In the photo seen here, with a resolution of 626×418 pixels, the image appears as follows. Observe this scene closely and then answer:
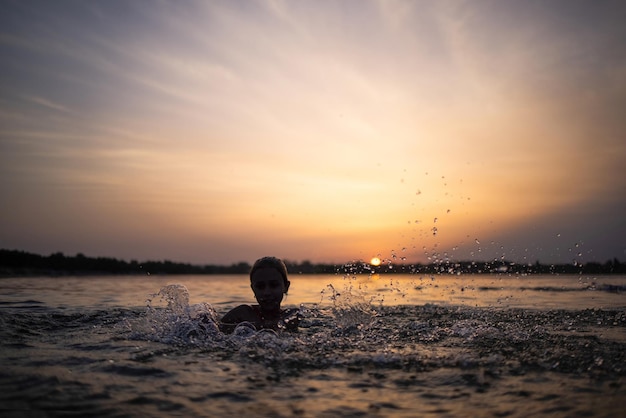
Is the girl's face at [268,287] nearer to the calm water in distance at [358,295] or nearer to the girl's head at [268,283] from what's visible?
the girl's head at [268,283]

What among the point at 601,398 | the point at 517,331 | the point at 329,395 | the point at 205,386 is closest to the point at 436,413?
the point at 329,395

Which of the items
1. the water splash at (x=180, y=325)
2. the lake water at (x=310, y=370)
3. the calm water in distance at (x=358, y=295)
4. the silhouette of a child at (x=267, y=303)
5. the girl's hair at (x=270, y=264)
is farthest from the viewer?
the calm water in distance at (x=358, y=295)

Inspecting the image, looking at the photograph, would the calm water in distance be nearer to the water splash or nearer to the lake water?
the water splash

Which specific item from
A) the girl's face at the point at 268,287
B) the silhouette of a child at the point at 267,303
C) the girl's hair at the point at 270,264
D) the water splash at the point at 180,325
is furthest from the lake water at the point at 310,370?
the girl's hair at the point at 270,264

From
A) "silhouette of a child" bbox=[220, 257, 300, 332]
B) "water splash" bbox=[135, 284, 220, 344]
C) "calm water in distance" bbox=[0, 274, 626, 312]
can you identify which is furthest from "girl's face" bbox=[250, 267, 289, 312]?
"calm water in distance" bbox=[0, 274, 626, 312]

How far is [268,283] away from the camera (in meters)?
8.15

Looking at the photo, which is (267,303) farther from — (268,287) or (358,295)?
(358,295)

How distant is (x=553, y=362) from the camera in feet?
15.8

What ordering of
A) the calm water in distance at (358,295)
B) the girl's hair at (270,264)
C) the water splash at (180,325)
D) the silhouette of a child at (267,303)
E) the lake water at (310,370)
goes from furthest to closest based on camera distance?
the calm water in distance at (358,295), the girl's hair at (270,264), the silhouette of a child at (267,303), the water splash at (180,325), the lake water at (310,370)

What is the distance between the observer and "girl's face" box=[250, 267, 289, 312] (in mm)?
8148

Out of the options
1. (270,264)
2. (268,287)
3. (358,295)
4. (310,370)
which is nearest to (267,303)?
(268,287)

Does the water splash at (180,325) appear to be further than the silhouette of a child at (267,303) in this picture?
No

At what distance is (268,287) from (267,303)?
0.94 ft

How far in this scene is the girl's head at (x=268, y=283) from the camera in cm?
816
